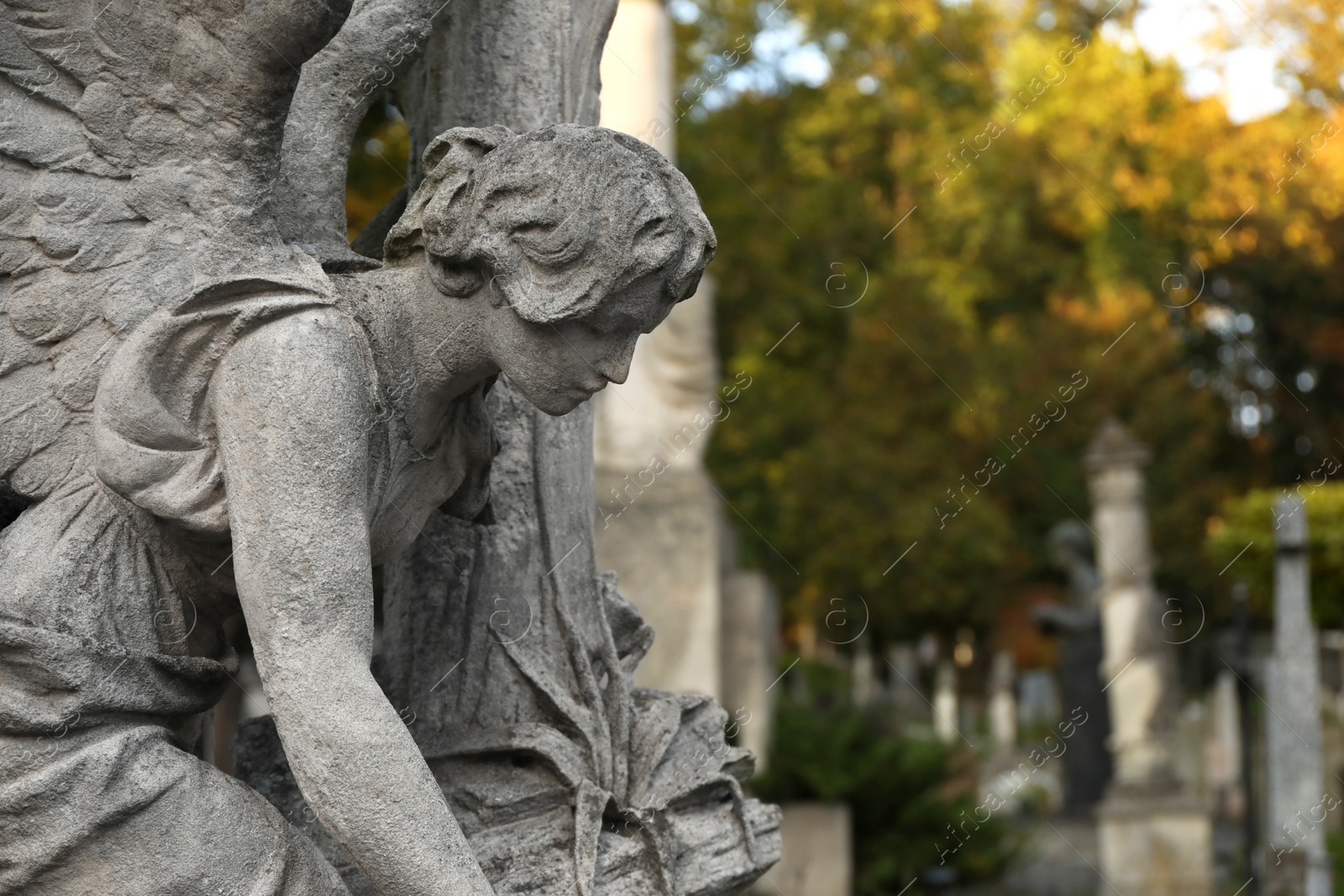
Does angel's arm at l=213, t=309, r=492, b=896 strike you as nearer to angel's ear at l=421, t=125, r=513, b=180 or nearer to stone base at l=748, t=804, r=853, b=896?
angel's ear at l=421, t=125, r=513, b=180

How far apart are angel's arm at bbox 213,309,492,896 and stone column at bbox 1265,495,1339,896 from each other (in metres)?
8.46

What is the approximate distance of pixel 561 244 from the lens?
2.19 meters

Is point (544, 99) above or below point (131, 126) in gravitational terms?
above

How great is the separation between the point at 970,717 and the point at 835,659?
320cm

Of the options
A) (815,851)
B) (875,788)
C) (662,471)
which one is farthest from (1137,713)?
(662,471)

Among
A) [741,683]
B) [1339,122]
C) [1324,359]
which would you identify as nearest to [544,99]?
[741,683]

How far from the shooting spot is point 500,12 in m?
3.04

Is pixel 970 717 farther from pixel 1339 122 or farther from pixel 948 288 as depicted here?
pixel 1339 122

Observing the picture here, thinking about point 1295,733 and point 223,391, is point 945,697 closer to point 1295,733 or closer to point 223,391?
point 1295,733

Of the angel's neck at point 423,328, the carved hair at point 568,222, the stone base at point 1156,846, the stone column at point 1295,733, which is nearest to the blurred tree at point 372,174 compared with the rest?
the stone column at point 1295,733

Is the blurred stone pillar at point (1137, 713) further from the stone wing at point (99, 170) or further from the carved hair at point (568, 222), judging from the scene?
the stone wing at point (99, 170)

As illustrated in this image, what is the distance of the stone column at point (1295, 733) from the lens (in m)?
9.66

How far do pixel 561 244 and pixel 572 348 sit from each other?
165 millimetres

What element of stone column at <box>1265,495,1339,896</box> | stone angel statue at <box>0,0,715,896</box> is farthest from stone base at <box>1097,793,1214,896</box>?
stone angel statue at <box>0,0,715,896</box>
